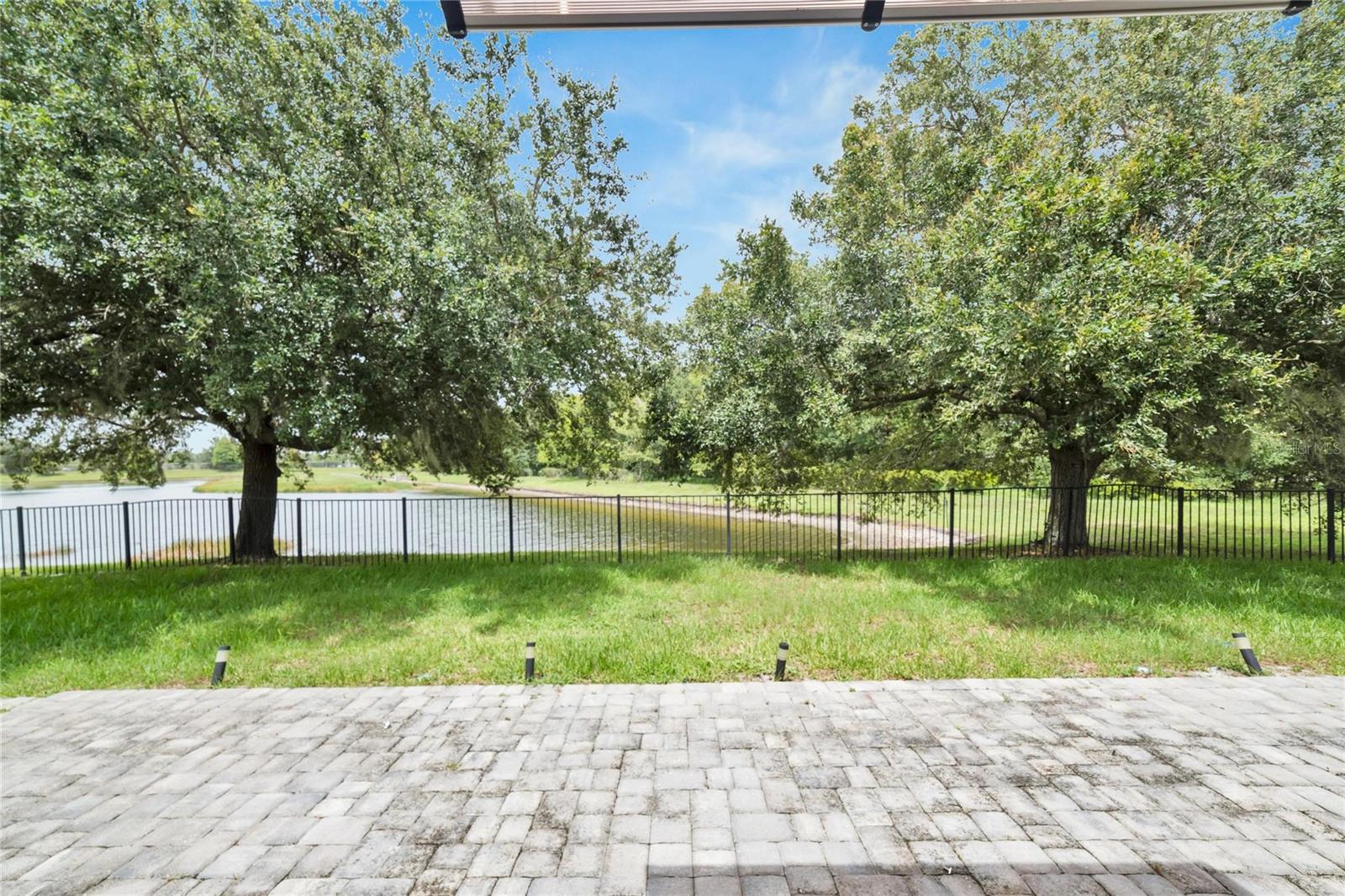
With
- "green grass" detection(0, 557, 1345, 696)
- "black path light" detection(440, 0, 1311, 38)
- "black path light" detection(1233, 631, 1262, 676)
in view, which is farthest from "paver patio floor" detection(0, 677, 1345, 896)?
"black path light" detection(440, 0, 1311, 38)

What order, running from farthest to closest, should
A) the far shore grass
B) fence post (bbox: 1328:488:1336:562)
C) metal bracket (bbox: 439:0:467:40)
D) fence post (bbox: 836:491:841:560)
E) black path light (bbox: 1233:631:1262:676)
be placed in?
the far shore grass, fence post (bbox: 836:491:841:560), fence post (bbox: 1328:488:1336:562), black path light (bbox: 1233:631:1262:676), metal bracket (bbox: 439:0:467:40)

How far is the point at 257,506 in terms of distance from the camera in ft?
34.5

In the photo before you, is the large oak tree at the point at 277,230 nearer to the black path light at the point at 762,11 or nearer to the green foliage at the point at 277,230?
the green foliage at the point at 277,230

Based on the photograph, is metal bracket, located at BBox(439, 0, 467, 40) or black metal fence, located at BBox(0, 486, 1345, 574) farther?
black metal fence, located at BBox(0, 486, 1345, 574)

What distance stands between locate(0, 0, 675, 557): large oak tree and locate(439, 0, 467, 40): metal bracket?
5.59 m

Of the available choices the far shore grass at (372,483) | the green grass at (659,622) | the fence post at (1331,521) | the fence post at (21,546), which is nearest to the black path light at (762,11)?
the green grass at (659,622)

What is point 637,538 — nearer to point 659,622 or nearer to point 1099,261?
point 659,622

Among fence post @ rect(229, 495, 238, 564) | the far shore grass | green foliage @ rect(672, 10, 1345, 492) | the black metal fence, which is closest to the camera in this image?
green foliage @ rect(672, 10, 1345, 492)

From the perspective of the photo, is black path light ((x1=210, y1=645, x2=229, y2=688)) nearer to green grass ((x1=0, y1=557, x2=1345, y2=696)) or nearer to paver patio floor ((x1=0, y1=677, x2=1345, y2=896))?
green grass ((x1=0, y1=557, x2=1345, y2=696))

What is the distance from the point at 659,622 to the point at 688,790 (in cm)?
333

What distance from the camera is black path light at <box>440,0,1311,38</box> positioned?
1.73m

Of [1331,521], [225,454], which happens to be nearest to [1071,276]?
[1331,521]

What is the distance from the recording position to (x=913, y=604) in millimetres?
6945

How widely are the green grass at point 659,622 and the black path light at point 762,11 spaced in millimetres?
4697
